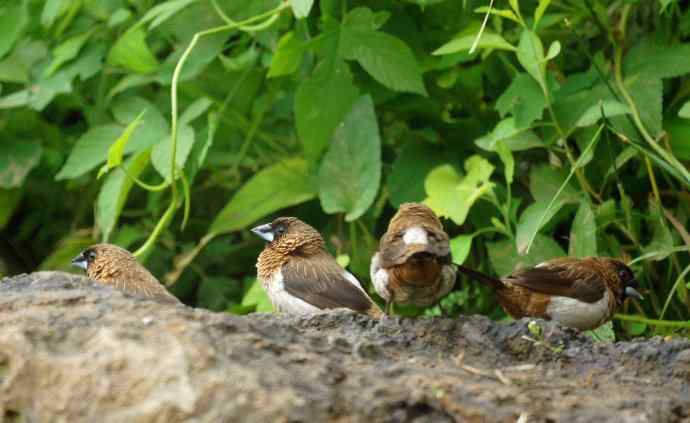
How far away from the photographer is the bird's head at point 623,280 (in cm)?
512

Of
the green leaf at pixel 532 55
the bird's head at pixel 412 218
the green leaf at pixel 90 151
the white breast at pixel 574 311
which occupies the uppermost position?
the green leaf at pixel 532 55

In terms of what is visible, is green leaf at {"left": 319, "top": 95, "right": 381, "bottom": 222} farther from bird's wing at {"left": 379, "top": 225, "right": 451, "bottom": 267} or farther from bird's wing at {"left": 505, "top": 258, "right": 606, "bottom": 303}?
bird's wing at {"left": 379, "top": 225, "right": 451, "bottom": 267}

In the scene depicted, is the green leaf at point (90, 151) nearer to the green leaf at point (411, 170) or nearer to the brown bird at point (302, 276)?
the brown bird at point (302, 276)

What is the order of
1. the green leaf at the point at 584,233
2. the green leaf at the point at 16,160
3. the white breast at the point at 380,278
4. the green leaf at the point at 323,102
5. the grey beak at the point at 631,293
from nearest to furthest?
1. the white breast at the point at 380,278
2. the grey beak at the point at 631,293
3. the green leaf at the point at 584,233
4. the green leaf at the point at 323,102
5. the green leaf at the point at 16,160

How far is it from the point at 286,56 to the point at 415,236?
1.81 metres

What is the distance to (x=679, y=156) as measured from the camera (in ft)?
17.8

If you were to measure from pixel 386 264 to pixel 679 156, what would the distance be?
1.88m

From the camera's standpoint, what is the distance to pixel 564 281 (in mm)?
4945

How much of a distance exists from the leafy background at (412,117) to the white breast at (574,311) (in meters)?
0.28

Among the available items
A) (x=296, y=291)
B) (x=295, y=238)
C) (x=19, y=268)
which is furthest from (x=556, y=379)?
(x=19, y=268)

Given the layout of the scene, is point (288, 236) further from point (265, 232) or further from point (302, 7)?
point (302, 7)

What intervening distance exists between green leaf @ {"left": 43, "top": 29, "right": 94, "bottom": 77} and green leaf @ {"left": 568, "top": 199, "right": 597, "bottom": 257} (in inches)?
111

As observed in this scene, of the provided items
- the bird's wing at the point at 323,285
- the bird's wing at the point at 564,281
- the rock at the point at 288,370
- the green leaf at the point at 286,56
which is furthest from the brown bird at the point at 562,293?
the green leaf at the point at 286,56

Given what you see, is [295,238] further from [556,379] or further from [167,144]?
[556,379]
